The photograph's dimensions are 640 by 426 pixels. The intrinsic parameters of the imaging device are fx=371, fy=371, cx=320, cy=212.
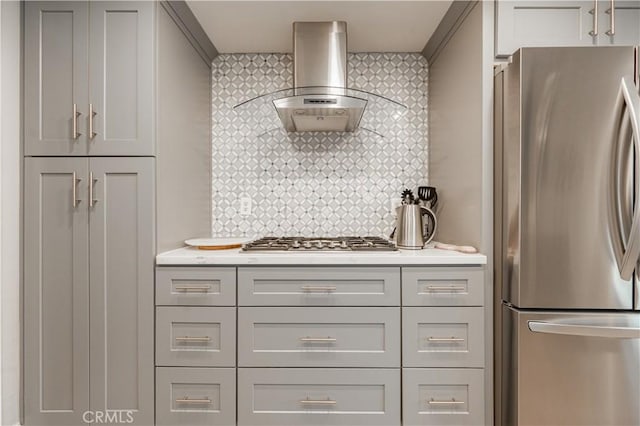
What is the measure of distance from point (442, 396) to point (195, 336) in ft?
3.70

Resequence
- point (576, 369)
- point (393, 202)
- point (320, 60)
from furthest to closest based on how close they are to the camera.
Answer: point (393, 202)
point (320, 60)
point (576, 369)

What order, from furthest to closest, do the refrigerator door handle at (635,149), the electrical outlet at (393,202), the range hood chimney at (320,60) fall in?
the electrical outlet at (393,202) < the range hood chimney at (320,60) < the refrigerator door handle at (635,149)

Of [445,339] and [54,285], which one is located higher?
[54,285]

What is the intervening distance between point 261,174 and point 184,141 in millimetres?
576

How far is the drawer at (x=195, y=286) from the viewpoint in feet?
5.41

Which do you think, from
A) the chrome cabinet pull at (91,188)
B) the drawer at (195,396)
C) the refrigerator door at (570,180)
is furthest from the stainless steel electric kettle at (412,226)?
the chrome cabinet pull at (91,188)

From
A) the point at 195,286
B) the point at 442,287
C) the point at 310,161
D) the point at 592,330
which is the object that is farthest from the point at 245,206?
the point at 592,330

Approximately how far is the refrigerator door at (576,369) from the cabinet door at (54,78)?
2.10m

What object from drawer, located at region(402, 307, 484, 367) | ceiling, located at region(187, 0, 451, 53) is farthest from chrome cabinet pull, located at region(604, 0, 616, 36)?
drawer, located at region(402, 307, 484, 367)

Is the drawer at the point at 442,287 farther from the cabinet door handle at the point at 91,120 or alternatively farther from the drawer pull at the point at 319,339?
the cabinet door handle at the point at 91,120

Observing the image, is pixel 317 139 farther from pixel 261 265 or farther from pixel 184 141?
pixel 261 265

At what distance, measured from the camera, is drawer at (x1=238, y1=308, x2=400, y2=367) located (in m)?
1.64

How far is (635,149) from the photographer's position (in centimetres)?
138

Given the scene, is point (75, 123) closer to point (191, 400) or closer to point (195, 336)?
point (195, 336)
